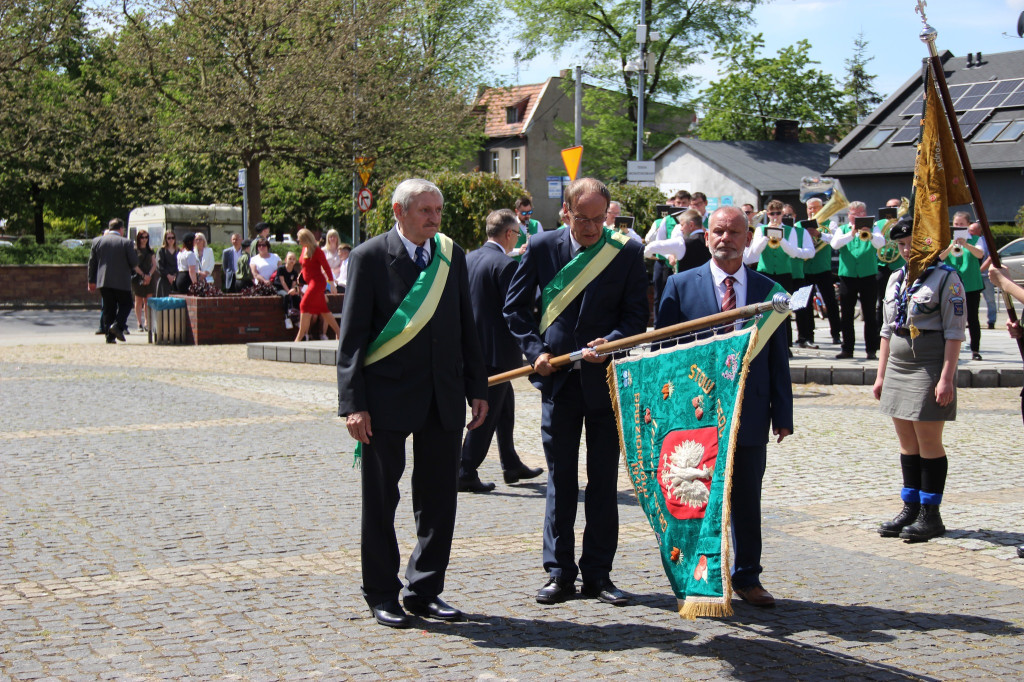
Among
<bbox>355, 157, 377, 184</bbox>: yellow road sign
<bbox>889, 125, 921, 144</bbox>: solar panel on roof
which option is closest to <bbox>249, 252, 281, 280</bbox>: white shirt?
<bbox>355, 157, 377, 184</bbox>: yellow road sign

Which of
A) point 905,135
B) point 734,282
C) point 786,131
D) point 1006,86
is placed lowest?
point 734,282

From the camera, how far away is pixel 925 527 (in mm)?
6660

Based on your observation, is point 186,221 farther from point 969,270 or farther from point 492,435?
point 492,435

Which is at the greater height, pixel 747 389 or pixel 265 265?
pixel 265 265

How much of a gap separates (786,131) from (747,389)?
5758cm

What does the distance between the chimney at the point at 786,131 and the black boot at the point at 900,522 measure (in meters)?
55.7

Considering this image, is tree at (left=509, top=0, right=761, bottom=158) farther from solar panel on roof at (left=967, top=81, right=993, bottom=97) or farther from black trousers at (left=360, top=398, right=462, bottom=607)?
black trousers at (left=360, top=398, right=462, bottom=607)

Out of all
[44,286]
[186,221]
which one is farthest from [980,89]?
[44,286]

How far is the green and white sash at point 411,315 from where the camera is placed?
16.8 feet

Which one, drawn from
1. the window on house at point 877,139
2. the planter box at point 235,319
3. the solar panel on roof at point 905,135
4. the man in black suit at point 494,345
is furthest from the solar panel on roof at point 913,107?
the man in black suit at point 494,345

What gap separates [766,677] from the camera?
14.5 ft

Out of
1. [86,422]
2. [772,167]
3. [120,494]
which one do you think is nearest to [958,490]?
[120,494]

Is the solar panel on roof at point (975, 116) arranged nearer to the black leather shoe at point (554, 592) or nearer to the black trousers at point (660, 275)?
the black trousers at point (660, 275)

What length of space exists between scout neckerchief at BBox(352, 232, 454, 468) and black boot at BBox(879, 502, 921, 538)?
3163 mm
